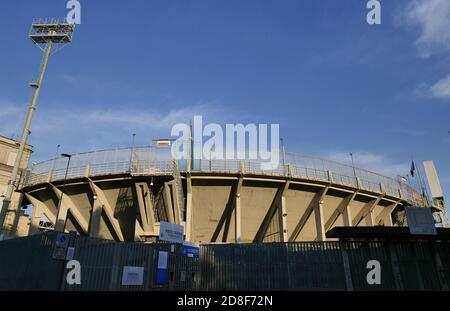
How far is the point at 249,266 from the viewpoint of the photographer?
17.1m

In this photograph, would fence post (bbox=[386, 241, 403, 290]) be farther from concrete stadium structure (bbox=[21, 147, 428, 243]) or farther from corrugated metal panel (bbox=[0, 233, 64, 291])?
corrugated metal panel (bbox=[0, 233, 64, 291])

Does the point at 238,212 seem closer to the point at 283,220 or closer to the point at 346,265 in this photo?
the point at 283,220

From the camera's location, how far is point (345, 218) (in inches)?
1129

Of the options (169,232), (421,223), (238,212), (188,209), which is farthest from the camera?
(238,212)

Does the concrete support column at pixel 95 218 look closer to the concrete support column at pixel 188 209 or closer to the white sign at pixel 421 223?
the concrete support column at pixel 188 209

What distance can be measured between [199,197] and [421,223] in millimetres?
16155

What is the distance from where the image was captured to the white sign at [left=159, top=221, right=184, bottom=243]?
1614 cm

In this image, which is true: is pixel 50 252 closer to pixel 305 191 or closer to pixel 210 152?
pixel 210 152

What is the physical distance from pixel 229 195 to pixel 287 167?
525 cm

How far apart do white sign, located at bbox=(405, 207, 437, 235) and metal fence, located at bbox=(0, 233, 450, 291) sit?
1.48m

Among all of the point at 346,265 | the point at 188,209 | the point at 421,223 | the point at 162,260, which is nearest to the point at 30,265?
the point at 162,260

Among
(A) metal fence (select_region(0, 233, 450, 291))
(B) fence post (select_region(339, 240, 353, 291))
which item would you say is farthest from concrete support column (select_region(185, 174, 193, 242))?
(B) fence post (select_region(339, 240, 353, 291))

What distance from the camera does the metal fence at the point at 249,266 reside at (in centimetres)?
1497

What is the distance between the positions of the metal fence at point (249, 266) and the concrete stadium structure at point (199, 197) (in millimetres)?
7517
